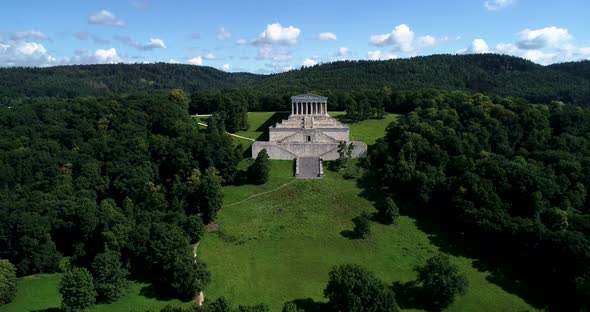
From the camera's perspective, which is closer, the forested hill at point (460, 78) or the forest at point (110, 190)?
the forest at point (110, 190)

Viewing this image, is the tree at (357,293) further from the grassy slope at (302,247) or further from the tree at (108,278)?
the tree at (108,278)

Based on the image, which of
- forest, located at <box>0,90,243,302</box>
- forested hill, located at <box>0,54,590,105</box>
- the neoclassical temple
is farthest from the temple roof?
forested hill, located at <box>0,54,590,105</box>

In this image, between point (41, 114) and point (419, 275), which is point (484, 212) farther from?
point (41, 114)

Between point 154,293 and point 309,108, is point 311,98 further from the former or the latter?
point 154,293

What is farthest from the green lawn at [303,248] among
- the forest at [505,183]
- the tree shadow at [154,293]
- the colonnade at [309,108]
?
the colonnade at [309,108]

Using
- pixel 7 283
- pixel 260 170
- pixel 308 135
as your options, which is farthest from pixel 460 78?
pixel 7 283

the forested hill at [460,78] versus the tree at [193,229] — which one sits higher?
the forested hill at [460,78]

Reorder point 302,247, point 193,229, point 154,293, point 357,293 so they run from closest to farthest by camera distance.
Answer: point 357,293, point 154,293, point 302,247, point 193,229

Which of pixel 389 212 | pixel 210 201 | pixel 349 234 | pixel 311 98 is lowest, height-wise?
pixel 349 234
